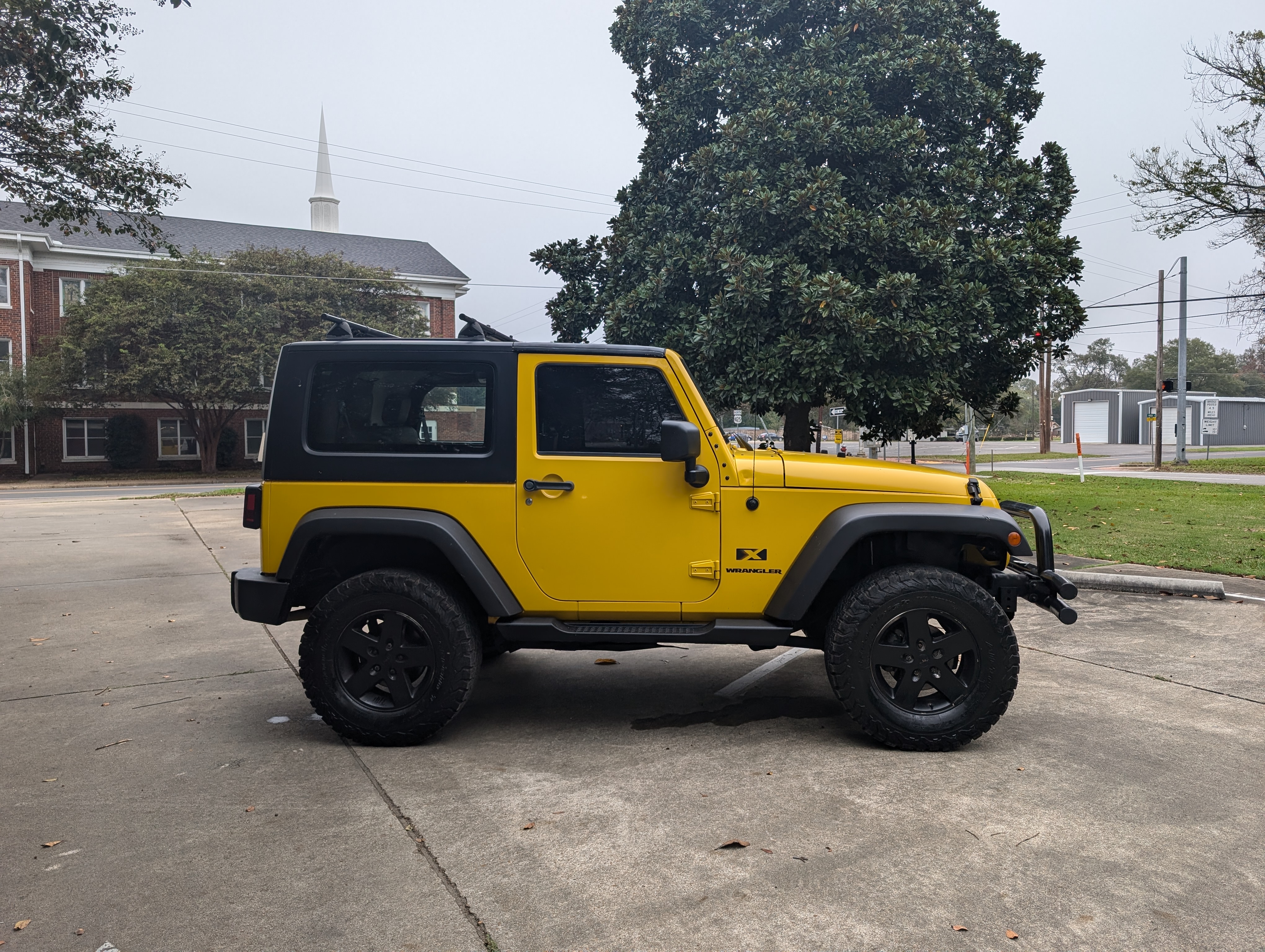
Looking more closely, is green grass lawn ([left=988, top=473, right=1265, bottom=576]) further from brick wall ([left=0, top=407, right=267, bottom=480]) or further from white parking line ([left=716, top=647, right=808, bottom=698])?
brick wall ([left=0, top=407, right=267, bottom=480])

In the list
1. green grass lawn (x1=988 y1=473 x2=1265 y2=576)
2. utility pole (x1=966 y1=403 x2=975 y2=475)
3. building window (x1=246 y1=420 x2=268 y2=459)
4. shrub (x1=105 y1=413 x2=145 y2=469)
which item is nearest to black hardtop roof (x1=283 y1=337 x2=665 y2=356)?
green grass lawn (x1=988 y1=473 x2=1265 y2=576)

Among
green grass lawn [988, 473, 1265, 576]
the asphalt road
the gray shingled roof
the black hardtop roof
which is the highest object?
the gray shingled roof

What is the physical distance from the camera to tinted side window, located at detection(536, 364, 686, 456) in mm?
4285

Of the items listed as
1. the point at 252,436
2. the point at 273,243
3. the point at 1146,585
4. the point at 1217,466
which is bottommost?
the point at 1146,585

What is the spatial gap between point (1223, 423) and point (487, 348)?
6653 centimetres

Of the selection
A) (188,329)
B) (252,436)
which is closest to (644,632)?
(188,329)

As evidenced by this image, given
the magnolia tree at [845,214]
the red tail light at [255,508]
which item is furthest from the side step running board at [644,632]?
the magnolia tree at [845,214]

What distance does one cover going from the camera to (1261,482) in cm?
2095

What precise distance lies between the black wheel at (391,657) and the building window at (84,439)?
38.9 meters

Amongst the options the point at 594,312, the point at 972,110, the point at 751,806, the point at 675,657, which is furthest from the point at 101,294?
the point at 751,806

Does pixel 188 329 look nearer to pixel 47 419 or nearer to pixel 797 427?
pixel 47 419

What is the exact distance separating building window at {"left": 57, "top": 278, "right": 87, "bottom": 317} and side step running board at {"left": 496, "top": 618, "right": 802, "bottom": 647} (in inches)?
1511

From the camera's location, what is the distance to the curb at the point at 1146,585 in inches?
302

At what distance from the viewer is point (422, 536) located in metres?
4.18
